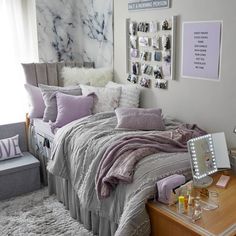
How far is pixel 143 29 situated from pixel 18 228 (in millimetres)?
2047

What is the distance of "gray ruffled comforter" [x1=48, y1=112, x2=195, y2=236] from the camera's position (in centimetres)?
174

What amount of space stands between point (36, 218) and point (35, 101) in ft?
3.97

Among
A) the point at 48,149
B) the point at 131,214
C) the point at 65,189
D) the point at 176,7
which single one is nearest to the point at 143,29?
the point at 176,7

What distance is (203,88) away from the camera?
8.36 ft

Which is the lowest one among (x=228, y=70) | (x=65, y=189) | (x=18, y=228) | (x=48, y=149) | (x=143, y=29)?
(x=18, y=228)

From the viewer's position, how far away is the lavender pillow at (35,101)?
324cm

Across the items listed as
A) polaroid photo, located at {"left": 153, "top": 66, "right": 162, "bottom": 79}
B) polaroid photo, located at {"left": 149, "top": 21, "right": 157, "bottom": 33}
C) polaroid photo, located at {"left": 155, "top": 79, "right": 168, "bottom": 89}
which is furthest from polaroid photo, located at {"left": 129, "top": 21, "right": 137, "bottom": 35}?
polaroid photo, located at {"left": 155, "top": 79, "right": 168, "bottom": 89}

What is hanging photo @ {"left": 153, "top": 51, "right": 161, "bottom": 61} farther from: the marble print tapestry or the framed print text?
the marble print tapestry

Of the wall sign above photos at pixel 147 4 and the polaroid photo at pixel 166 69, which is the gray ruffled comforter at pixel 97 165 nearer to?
the polaroid photo at pixel 166 69

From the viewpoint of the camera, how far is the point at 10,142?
313 centimetres

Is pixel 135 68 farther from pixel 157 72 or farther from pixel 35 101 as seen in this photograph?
pixel 35 101

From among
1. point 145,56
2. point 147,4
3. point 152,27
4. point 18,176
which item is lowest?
point 18,176

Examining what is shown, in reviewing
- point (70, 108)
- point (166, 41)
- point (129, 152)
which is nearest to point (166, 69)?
point (166, 41)

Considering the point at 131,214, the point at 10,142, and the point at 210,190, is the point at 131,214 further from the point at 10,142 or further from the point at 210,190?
the point at 10,142
